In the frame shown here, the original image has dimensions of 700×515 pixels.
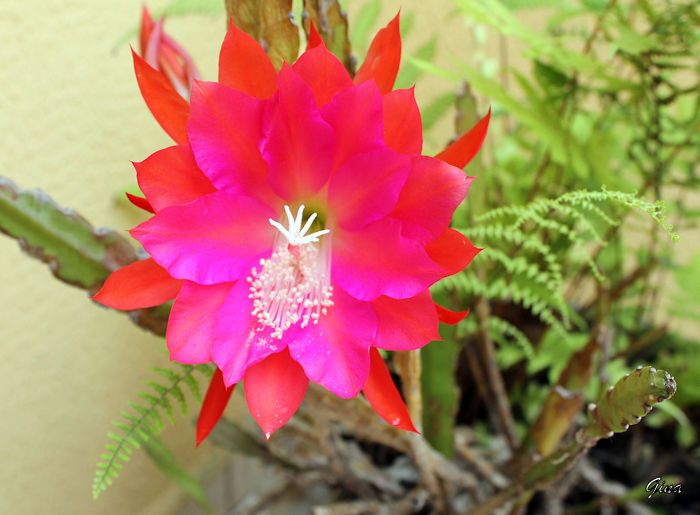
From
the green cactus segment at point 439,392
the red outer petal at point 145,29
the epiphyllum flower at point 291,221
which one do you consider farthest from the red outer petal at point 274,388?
the red outer petal at point 145,29

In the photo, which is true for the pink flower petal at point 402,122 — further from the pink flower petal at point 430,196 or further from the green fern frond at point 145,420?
the green fern frond at point 145,420

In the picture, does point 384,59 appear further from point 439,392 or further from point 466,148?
point 439,392

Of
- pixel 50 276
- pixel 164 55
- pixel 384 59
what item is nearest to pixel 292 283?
pixel 384 59

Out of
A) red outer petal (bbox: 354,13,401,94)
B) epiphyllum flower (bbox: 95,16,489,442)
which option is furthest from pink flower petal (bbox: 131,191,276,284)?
red outer petal (bbox: 354,13,401,94)

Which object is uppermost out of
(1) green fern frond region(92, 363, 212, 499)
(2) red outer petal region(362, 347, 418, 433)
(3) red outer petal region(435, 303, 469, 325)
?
(3) red outer petal region(435, 303, 469, 325)

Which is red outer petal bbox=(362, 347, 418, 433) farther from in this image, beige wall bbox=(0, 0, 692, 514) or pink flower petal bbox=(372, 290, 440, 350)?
beige wall bbox=(0, 0, 692, 514)

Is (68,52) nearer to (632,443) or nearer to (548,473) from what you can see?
(548,473)

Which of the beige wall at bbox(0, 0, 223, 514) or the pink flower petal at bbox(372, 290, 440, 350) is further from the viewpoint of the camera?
the beige wall at bbox(0, 0, 223, 514)
